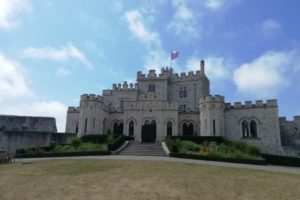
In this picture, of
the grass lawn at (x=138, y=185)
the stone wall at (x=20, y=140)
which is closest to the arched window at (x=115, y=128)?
the stone wall at (x=20, y=140)

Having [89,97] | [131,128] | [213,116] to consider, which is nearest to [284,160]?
[213,116]

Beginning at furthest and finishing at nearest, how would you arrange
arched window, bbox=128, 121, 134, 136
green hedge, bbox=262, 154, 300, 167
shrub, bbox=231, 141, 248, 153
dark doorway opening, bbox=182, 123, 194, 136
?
arched window, bbox=128, 121, 134, 136
dark doorway opening, bbox=182, 123, 194, 136
shrub, bbox=231, 141, 248, 153
green hedge, bbox=262, 154, 300, 167

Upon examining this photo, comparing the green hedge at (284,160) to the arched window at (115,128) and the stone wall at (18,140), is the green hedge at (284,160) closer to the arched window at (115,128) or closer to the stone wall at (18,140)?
the arched window at (115,128)

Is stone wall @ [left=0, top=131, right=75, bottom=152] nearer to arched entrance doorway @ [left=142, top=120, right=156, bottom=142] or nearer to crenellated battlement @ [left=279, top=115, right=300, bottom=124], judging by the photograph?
arched entrance doorway @ [left=142, top=120, right=156, bottom=142]

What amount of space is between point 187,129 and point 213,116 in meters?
4.54

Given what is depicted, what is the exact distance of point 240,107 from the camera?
35.8 meters

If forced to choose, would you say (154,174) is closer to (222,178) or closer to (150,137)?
(222,178)

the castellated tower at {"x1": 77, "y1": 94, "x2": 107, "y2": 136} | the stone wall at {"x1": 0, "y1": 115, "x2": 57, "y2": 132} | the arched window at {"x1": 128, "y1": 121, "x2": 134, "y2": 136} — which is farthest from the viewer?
the stone wall at {"x1": 0, "y1": 115, "x2": 57, "y2": 132}

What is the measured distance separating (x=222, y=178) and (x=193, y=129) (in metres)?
25.2

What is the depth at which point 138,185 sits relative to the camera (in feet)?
36.6

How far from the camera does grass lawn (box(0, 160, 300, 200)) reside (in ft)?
32.2

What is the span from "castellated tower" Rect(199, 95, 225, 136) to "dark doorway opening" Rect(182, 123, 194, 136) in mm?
1886

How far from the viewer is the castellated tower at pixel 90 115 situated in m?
37.1

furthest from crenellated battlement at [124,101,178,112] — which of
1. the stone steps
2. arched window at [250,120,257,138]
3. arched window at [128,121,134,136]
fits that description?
arched window at [250,120,257,138]
